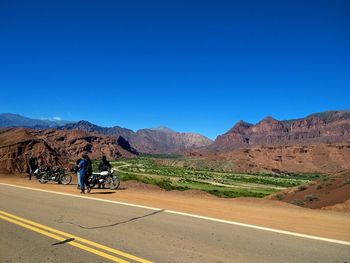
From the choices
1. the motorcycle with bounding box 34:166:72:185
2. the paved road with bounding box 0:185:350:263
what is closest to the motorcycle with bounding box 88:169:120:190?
the motorcycle with bounding box 34:166:72:185

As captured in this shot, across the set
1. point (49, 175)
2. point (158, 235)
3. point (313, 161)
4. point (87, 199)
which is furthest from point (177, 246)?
point (313, 161)

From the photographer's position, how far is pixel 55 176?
77.7 ft

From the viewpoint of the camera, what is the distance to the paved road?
6.62 m

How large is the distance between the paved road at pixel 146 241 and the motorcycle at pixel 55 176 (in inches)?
496

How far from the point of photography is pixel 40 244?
7547 millimetres

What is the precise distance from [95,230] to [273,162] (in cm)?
16937

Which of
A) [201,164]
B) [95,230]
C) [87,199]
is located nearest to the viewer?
[95,230]

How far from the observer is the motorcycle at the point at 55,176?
77.1ft

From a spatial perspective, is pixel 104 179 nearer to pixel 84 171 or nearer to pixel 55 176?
pixel 84 171

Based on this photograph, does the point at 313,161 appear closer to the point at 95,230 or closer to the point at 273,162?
the point at 273,162

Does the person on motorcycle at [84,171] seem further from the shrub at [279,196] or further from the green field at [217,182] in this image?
the shrub at [279,196]

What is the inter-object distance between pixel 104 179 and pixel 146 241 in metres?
11.8

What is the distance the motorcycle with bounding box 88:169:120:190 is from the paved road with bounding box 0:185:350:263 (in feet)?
25.1

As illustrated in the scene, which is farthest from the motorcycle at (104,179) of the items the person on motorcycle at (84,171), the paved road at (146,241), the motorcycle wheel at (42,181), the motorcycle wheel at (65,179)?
the paved road at (146,241)
